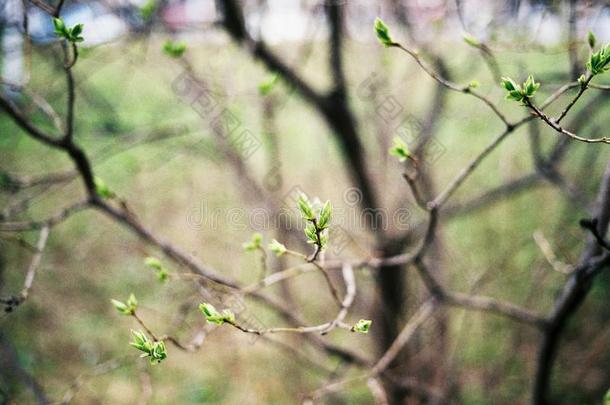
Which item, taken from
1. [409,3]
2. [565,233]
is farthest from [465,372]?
[409,3]

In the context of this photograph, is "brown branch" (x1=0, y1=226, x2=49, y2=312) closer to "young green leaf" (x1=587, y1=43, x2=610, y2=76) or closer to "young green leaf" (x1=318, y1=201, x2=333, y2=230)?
"young green leaf" (x1=318, y1=201, x2=333, y2=230)

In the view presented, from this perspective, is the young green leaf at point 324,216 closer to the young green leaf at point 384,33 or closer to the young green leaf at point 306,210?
the young green leaf at point 306,210

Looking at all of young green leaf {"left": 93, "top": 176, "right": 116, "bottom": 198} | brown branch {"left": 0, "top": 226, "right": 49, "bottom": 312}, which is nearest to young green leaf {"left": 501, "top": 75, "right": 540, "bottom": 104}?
brown branch {"left": 0, "top": 226, "right": 49, "bottom": 312}

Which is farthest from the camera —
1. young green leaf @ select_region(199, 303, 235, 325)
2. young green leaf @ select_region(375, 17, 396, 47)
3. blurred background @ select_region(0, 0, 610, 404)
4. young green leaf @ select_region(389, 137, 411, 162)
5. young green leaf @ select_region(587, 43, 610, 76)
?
blurred background @ select_region(0, 0, 610, 404)

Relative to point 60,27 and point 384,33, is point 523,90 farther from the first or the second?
point 60,27

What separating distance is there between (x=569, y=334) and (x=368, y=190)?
241 centimetres

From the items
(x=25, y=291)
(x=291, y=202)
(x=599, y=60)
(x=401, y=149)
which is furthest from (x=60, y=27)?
(x=291, y=202)

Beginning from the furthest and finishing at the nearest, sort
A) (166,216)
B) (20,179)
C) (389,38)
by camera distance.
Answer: (166,216) → (20,179) → (389,38)

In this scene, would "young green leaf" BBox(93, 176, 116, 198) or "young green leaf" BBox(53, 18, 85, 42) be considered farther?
"young green leaf" BBox(93, 176, 116, 198)

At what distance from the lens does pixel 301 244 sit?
11.1 feet

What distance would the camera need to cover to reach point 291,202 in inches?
179

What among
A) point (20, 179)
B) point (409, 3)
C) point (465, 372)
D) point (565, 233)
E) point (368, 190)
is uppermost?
point (409, 3)

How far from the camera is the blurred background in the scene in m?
2.61

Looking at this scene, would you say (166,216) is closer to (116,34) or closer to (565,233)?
(116,34)
